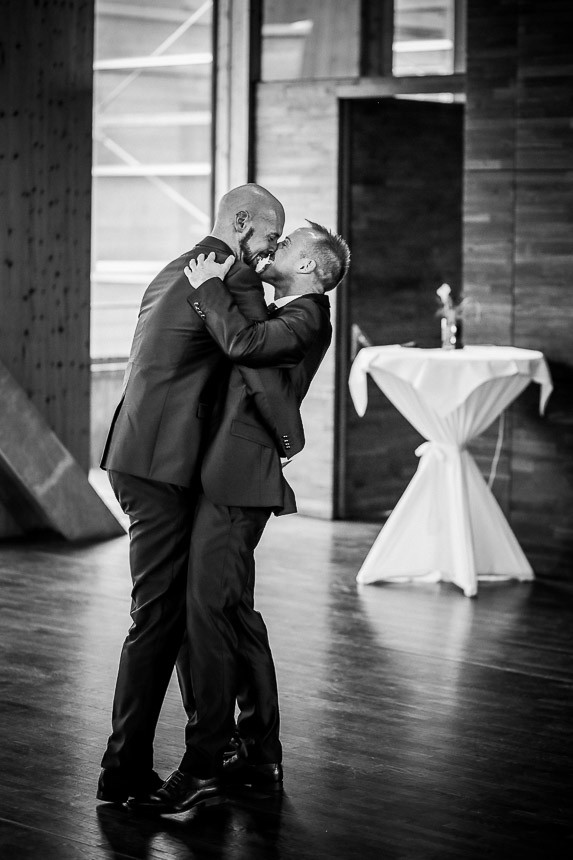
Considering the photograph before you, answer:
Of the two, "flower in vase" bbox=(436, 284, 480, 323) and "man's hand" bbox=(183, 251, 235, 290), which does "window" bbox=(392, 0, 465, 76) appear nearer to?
"flower in vase" bbox=(436, 284, 480, 323)

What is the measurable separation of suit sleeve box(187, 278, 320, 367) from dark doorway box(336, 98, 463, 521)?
4.20 m

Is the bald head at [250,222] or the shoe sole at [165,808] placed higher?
the bald head at [250,222]

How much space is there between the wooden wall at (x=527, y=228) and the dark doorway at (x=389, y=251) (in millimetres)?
1184

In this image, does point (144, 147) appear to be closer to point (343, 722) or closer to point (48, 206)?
point (48, 206)

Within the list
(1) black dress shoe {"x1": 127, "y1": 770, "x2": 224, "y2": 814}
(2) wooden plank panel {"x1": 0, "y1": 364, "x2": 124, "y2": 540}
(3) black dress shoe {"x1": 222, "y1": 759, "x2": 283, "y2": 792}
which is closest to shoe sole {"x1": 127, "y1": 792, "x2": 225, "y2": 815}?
(1) black dress shoe {"x1": 127, "y1": 770, "x2": 224, "y2": 814}

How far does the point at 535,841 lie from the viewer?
10.2 ft

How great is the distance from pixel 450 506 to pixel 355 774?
2.25m

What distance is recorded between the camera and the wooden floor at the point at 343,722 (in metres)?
3.10

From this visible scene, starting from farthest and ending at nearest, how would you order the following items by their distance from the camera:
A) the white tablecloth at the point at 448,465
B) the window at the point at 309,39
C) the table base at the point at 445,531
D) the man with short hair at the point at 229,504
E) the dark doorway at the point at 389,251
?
the dark doorway at the point at 389,251
the window at the point at 309,39
the table base at the point at 445,531
the white tablecloth at the point at 448,465
the man with short hair at the point at 229,504

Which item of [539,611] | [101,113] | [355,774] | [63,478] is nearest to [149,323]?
[355,774]

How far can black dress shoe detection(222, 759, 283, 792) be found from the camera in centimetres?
341

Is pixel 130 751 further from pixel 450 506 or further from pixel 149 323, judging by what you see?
pixel 450 506

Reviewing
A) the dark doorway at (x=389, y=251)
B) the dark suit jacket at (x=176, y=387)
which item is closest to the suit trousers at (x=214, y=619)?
the dark suit jacket at (x=176, y=387)

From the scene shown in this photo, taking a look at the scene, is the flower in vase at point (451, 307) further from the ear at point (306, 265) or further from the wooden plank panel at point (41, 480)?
the ear at point (306, 265)
